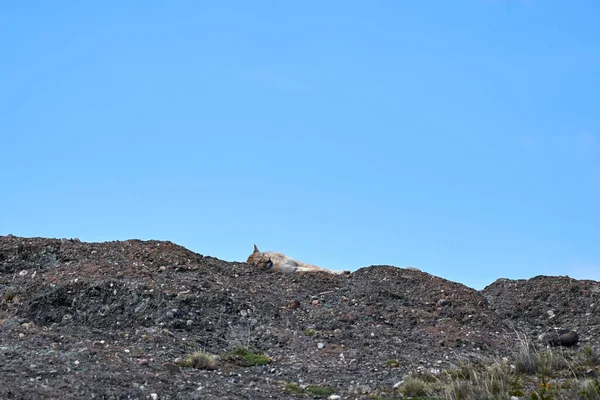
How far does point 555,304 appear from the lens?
18578 mm

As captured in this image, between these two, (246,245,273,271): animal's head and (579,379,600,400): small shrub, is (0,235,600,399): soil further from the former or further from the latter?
(579,379,600,400): small shrub

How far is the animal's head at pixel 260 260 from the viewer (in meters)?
20.1

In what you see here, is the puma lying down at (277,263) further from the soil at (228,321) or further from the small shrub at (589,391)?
the small shrub at (589,391)

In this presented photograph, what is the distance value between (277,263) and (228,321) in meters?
6.04

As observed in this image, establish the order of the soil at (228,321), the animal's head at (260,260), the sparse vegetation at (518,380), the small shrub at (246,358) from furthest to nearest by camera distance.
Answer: the animal's head at (260,260), the small shrub at (246,358), the soil at (228,321), the sparse vegetation at (518,380)

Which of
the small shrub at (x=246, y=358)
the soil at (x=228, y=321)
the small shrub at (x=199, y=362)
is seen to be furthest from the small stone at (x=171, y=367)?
the small shrub at (x=246, y=358)

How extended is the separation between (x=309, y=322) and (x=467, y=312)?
3811 millimetres

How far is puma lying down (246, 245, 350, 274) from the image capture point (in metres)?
20.1

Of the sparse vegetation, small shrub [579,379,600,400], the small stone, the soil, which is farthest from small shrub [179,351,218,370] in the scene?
small shrub [579,379,600,400]

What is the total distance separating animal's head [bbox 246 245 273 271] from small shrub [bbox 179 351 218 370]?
28.0 feet

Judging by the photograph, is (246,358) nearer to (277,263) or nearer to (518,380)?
(518,380)

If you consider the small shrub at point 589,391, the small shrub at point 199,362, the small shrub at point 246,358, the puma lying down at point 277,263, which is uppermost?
the puma lying down at point 277,263

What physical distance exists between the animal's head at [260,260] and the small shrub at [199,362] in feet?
28.0

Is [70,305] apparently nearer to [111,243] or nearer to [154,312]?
[154,312]
